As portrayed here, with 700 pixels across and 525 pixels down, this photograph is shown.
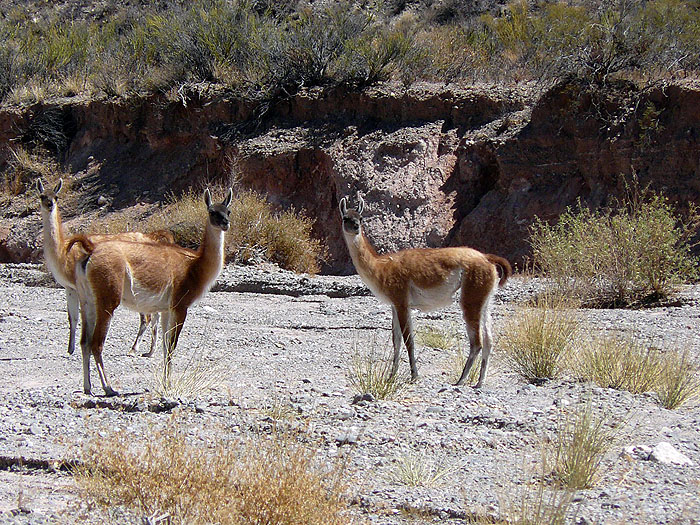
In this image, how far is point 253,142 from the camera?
66.5ft

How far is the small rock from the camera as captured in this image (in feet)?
17.7

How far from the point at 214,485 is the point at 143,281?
377cm

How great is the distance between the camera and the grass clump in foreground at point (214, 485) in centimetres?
422

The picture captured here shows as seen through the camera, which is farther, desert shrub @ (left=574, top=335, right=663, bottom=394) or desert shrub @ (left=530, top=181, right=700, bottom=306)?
desert shrub @ (left=530, top=181, right=700, bottom=306)

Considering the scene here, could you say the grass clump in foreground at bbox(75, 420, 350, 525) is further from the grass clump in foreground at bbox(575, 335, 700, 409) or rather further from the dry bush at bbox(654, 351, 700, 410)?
the grass clump in foreground at bbox(575, 335, 700, 409)

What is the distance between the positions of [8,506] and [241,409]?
7.52 feet

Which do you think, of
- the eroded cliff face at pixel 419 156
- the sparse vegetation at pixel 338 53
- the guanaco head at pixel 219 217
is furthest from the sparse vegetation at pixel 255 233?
the guanaco head at pixel 219 217

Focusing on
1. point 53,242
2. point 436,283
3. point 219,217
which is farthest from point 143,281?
point 436,283

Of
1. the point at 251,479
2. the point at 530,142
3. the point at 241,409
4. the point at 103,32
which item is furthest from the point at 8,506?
the point at 103,32

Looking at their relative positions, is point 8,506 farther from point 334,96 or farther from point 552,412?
point 334,96

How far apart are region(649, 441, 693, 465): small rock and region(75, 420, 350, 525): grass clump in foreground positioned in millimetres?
2209

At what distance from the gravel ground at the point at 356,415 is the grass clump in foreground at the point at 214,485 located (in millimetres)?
179

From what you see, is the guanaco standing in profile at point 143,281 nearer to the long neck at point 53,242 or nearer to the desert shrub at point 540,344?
the long neck at point 53,242

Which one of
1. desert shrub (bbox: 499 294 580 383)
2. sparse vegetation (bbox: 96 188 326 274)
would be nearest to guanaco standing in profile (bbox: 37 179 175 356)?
desert shrub (bbox: 499 294 580 383)
